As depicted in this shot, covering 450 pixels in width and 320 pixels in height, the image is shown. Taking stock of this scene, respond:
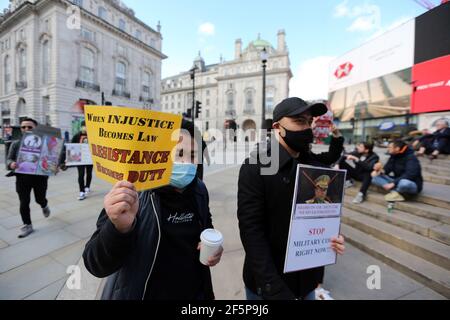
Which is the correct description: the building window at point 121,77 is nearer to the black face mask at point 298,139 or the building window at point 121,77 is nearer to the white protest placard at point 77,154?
the white protest placard at point 77,154

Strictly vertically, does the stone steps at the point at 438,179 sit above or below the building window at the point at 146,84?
below

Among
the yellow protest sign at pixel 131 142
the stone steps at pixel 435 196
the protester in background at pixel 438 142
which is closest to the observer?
the yellow protest sign at pixel 131 142

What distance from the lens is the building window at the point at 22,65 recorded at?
88.8ft

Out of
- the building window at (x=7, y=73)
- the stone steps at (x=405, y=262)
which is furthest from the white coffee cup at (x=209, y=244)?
the building window at (x=7, y=73)

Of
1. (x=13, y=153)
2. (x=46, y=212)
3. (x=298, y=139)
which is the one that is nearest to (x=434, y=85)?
(x=298, y=139)

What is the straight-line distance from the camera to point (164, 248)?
131cm

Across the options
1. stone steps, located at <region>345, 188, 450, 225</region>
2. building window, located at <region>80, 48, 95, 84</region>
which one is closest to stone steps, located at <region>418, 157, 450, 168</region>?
stone steps, located at <region>345, 188, 450, 225</region>

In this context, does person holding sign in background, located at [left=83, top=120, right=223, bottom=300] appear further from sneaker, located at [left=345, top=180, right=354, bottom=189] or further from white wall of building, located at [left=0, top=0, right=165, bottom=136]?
white wall of building, located at [left=0, top=0, right=165, bottom=136]

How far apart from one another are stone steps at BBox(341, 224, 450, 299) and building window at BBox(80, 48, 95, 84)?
3224 centimetres

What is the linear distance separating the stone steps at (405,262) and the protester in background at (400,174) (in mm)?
1247

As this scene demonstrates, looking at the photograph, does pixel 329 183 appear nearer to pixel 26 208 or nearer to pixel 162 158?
pixel 162 158

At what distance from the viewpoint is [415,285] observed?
2664 mm
